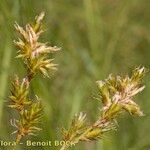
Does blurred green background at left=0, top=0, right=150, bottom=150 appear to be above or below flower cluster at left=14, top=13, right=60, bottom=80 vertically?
above

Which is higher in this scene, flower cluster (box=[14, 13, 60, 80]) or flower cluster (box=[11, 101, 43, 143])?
flower cluster (box=[14, 13, 60, 80])

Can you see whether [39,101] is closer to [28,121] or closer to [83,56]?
[28,121]

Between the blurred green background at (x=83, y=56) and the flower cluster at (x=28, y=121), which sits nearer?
the flower cluster at (x=28, y=121)

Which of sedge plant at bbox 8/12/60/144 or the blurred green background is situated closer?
sedge plant at bbox 8/12/60/144

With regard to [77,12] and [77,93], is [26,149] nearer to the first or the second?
[77,93]

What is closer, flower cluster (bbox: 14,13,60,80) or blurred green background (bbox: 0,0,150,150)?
flower cluster (bbox: 14,13,60,80)

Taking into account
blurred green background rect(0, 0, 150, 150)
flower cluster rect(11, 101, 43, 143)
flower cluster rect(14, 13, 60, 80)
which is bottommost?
flower cluster rect(11, 101, 43, 143)

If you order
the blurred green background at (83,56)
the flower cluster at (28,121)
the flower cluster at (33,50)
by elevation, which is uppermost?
the blurred green background at (83,56)
